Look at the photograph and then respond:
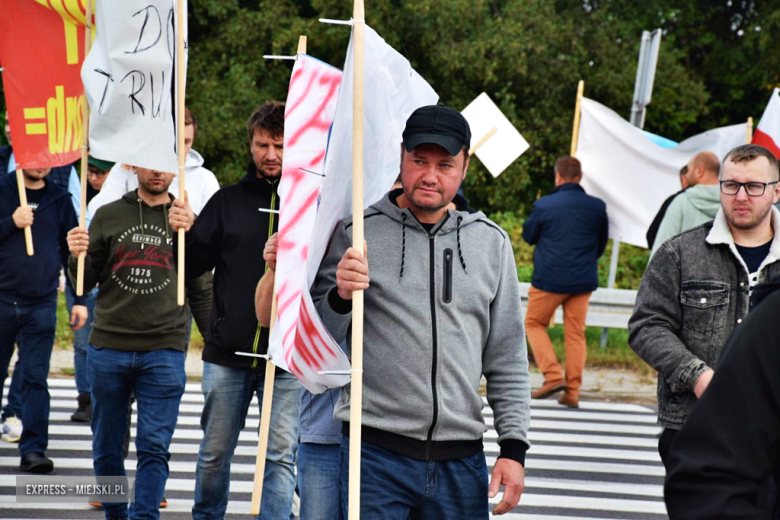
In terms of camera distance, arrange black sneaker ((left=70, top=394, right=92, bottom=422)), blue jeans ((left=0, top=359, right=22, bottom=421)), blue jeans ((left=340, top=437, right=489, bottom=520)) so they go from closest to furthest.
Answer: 1. blue jeans ((left=340, top=437, right=489, bottom=520))
2. blue jeans ((left=0, top=359, right=22, bottom=421))
3. black sneaker ((left=70, top=394, right=92, bottom=422))

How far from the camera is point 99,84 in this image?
552 centimetres

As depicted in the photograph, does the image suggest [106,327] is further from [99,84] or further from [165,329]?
[99,84]

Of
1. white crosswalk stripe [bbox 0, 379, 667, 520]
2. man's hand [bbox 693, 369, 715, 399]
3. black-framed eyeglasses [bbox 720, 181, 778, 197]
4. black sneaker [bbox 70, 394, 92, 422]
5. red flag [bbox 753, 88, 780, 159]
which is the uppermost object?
red flag [bbox 753, 88, 780, 159]

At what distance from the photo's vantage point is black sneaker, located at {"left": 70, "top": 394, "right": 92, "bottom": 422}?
27.9 ft

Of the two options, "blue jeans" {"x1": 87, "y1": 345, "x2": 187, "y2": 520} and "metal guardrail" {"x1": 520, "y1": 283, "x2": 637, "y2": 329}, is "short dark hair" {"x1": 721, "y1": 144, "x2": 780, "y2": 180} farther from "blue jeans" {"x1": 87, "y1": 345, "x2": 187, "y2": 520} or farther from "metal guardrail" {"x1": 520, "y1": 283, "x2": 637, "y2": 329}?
"metal guardrail" {"x1": 520, "y1": 283, "x2": 637, "y2": 329}

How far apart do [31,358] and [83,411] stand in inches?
66.7

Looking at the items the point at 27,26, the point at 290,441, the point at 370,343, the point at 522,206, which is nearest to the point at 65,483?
the point at 290,441

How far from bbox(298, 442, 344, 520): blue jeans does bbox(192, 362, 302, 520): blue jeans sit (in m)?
0.85

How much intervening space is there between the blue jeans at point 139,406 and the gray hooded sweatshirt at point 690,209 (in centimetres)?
410

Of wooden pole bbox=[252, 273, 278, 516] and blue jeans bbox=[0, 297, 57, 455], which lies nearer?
wooden pole bbox=[252, 273, 278, 516]

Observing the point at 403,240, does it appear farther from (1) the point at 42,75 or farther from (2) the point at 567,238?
(2) the point at 567,238

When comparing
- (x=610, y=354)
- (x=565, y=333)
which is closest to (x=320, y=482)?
(x=565, y=333)

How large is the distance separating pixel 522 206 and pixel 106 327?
14643 millimetres

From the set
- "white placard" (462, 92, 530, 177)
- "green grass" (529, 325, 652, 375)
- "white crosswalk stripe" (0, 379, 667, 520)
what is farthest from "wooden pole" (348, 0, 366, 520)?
"green grass" (529, 325, 652, 375)
